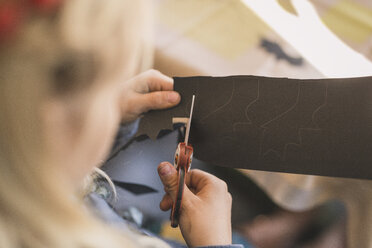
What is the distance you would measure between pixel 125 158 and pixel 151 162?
53 millimetres

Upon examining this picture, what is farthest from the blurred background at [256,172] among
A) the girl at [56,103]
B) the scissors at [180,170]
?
the girl at [56,103]

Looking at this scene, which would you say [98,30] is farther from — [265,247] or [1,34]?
[265,247]

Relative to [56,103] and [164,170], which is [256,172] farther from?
[56,103]

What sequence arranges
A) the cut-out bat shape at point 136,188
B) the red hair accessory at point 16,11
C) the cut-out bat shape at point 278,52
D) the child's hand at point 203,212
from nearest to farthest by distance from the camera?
the red hair accessory at point 16,11 → the child's hand at point 203,212 → the cut-out bat shape at point 136,188 → the cut-out bat shape at point 278,52

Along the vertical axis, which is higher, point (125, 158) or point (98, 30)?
point (98, 30)

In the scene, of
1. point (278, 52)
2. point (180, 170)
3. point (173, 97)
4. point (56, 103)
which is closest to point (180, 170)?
point (180, 170)

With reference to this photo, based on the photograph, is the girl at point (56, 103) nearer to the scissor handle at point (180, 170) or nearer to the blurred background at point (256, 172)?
the scissor handle at point (180, 170)

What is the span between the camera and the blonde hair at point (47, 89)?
0.86 feet

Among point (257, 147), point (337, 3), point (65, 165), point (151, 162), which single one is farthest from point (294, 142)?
point (337, 3)

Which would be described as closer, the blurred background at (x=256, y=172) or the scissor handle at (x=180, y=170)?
the scissor handle at (x=180, y=170)

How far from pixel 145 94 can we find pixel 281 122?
230 mm

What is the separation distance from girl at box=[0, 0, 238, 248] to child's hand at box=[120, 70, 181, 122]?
0.23 m

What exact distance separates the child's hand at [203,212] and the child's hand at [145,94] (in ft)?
0.36

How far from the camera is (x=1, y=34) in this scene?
248 millimetres
